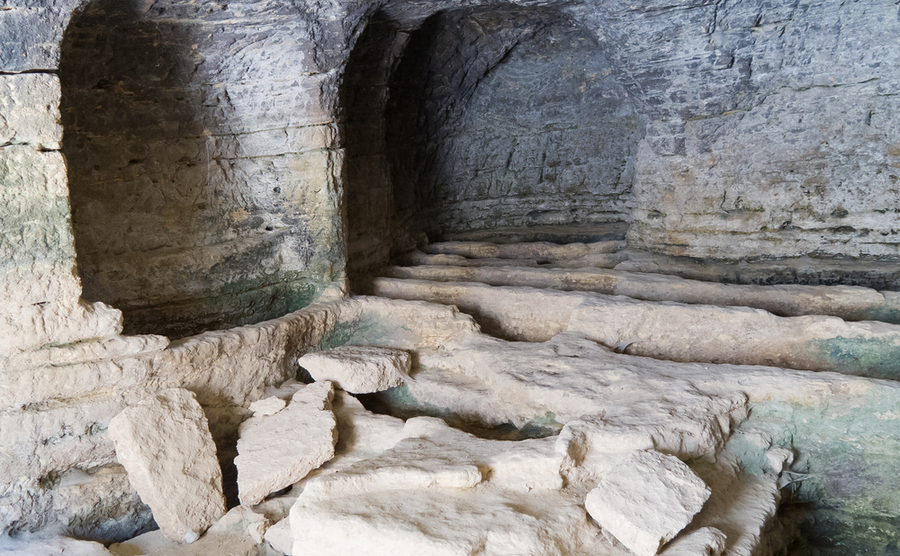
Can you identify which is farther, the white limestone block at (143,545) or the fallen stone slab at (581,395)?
the white limestone block at (143,545)

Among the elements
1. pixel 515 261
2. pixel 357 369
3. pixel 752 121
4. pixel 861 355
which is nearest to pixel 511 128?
pixel 515 261

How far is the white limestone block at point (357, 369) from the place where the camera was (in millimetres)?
4090

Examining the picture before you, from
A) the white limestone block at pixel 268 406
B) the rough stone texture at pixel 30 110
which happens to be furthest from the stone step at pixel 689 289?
the rough stone texture at pixel 30 110

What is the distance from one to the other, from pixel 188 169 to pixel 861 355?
4.53 m

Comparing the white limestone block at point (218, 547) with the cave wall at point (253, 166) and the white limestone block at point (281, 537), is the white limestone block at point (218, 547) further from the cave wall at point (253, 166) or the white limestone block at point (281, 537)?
the cave wall at point (253, 166)

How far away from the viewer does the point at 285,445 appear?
354 cm

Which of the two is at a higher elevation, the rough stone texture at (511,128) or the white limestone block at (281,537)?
the rough stone texture at (511,128)

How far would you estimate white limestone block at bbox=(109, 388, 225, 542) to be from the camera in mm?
3396

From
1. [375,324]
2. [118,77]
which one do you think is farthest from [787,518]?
[118,77]

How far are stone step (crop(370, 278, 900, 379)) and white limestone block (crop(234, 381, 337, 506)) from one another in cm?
151

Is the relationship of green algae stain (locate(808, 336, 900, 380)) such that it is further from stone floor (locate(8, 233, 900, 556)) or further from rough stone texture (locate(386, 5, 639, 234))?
rough stone texture (locate(386, 5, 639, 234))

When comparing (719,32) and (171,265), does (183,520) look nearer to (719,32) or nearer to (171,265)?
(171,265)

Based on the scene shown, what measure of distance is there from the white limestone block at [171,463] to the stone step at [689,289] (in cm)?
249

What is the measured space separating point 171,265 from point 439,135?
12.4 ft
